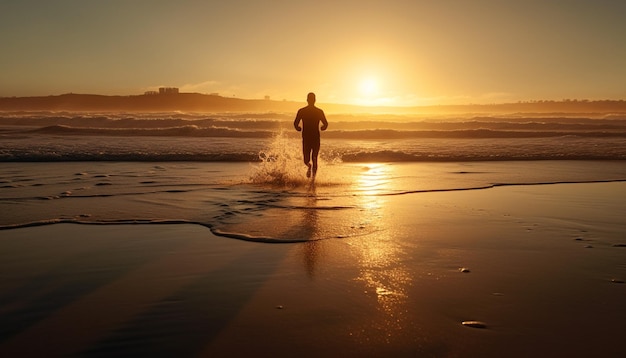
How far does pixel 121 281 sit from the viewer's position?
156 inches

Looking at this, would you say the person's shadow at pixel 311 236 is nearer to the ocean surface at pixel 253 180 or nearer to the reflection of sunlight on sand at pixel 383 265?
the ocean surface at pixel 253 180

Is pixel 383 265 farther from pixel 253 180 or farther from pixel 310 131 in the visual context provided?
pixel 310 131

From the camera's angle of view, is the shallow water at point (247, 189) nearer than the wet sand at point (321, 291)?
No

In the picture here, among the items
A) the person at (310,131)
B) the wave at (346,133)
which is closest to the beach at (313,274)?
the person at (310,131)

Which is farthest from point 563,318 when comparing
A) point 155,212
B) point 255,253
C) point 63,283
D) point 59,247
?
point 155,212

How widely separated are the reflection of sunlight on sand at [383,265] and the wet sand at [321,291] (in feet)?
0.06

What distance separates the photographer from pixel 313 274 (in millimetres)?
4152

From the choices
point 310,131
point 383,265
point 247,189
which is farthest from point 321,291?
point 310,131

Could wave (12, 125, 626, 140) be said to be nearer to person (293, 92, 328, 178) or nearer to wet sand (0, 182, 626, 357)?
person (293, 92, 328, 178)

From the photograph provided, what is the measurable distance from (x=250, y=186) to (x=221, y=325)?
269 inches

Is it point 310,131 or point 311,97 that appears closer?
point 311,97

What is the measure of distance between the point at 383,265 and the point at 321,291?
2.81ft

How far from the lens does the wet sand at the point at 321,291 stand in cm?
286

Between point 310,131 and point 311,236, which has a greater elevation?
point 310,131
